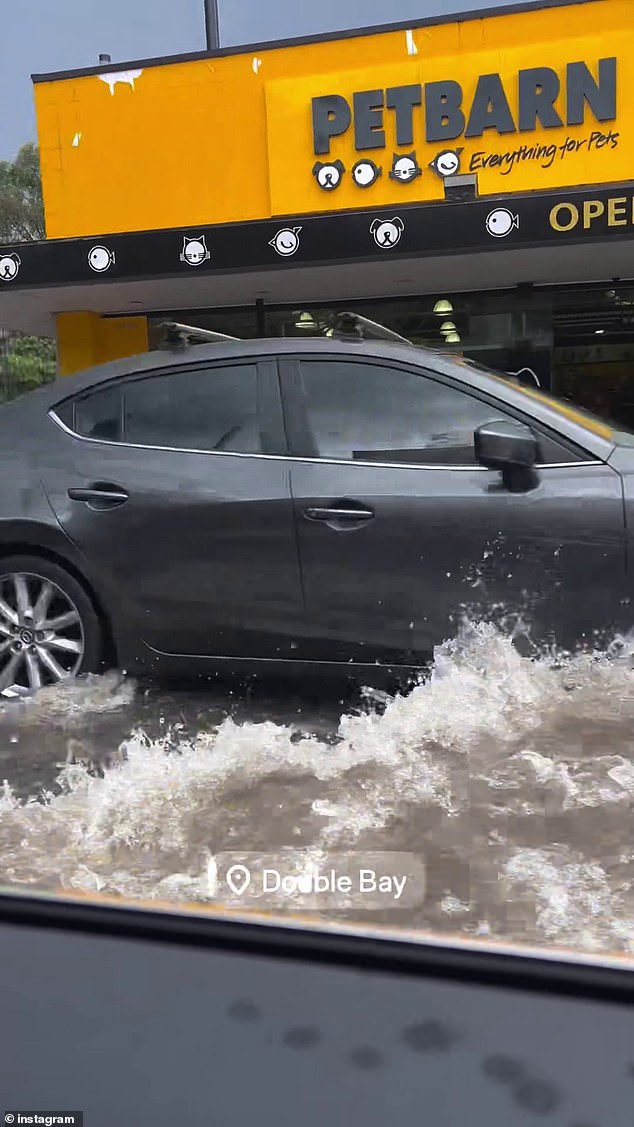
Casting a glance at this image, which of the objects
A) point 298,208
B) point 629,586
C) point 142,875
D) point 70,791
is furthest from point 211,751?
point 298,208

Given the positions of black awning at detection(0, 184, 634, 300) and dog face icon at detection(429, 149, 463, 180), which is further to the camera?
dog face icon at detection(429, 149, 463, 180)

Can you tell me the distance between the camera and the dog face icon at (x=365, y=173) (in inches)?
386

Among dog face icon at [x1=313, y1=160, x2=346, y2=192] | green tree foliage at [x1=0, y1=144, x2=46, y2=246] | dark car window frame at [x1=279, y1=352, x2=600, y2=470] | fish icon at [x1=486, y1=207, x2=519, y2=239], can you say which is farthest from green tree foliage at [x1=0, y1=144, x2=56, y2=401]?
dark car window frame at [x1=279, y1=352, x2=600, y2=470]

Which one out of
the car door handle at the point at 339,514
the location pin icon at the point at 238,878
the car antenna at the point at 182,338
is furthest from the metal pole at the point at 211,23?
the location pin icon at the point at 238,878

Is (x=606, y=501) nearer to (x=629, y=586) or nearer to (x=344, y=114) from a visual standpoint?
(x=629, y=586)

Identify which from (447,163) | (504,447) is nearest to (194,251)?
(447,163)

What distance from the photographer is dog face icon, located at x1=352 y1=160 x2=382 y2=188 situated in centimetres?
981

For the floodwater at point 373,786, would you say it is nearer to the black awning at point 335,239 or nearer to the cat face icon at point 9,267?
the black awning at point 335,239

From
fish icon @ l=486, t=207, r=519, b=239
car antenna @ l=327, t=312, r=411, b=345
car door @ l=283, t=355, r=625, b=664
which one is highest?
fish icon @ l=486, t=207, r=519, b=239

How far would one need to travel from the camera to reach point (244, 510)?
3455 mm

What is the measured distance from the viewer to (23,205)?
422 inches

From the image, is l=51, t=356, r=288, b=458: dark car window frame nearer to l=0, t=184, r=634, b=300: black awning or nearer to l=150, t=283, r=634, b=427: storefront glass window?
l=0, t=184, r=634, b=300: black awning

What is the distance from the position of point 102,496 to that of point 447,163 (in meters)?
7.66
